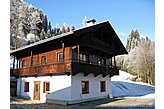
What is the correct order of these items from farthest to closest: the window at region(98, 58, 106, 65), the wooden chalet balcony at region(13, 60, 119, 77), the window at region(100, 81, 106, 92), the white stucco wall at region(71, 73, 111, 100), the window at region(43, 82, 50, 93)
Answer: the window at region(98, 58, 106, 65) → the window at region(100, 81, 106, 92) → the window at region(43, 82, 50, 93) → the white stucco wall at region(71, 73, 111, 100) → the wooden chalet balcony at region(13, 60, 119, 77)

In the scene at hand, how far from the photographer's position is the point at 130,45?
15805 mm

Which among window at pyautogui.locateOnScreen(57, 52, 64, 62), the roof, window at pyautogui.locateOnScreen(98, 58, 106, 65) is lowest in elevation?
window at pyautogui.locateOnScreen(98, 58, 106, 65)

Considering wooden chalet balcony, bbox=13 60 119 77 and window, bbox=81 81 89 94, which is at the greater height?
wooden chalet balcony, bbox=13 60 119 77

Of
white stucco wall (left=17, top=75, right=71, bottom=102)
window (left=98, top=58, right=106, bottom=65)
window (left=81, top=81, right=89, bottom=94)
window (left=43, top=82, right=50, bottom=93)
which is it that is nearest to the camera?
white stucco wall (left=17, top=75, right=71, bottom=102)

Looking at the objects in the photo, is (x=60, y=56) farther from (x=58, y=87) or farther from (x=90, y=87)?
(x=90, y=87)

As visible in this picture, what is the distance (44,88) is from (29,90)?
42.3 inches

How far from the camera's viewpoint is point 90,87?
7465 millimetres

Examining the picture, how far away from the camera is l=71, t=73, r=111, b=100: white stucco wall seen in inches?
258

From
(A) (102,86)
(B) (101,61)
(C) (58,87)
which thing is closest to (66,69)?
(C) (58,87)

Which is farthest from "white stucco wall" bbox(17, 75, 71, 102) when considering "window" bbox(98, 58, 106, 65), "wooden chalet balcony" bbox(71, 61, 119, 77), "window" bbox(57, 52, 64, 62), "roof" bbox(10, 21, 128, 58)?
"window" bbox(98, 58, 106, 65)

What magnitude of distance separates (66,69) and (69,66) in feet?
0.52

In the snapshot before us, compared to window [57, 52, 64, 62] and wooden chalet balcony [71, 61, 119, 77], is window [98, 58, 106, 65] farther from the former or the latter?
window [57, 52, 64, 62]

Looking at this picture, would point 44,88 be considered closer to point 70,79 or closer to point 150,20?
point 70,79
